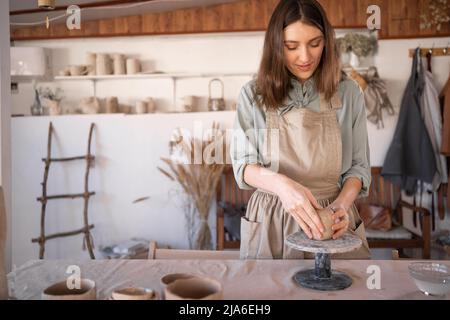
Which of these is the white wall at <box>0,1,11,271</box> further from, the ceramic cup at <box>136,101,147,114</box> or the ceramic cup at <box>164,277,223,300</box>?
the ceramic cup at <box>136,101,147,114</box>

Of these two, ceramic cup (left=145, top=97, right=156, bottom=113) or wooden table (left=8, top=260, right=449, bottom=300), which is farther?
ceramic cup (left=145, top=97, right=156, bottom=113)

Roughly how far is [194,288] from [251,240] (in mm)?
581

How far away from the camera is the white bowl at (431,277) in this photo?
869 millimetres

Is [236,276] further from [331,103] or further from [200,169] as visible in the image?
[200,169]

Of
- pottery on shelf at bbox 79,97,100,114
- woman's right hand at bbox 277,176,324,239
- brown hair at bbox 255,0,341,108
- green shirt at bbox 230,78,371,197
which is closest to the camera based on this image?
woman's right hand at bbox 277,176,324,239

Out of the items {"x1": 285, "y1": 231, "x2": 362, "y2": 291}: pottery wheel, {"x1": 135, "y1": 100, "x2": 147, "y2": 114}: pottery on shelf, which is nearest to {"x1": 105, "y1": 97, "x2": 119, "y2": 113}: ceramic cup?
{"x1": 135, "y1": 100, "x2": 147, "y2": 114}: pottery on shelf

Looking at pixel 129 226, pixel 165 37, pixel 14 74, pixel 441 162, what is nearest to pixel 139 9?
pixel 165 37

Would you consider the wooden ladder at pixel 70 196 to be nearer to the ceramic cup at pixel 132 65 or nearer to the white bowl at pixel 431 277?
the ceramic cup at pixel 132 65

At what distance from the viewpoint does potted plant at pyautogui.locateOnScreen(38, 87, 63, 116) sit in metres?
3.26

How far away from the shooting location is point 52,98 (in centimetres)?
332

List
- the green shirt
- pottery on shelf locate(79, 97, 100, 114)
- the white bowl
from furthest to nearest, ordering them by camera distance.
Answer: pottery on shelf locate(79, 97, 100, 114) → the green shirt → the white bowl

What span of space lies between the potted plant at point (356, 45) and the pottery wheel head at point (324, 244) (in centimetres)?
238

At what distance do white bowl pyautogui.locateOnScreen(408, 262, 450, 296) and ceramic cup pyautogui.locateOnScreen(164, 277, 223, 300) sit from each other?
0.49 meters

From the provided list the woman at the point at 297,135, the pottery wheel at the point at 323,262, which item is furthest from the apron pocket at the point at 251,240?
the pottery wheel at the point at 323,262
